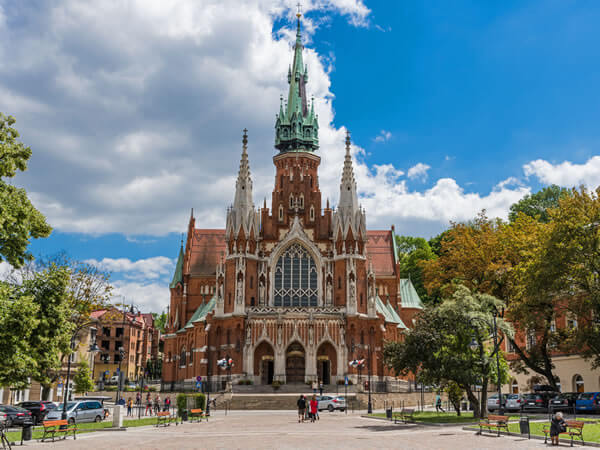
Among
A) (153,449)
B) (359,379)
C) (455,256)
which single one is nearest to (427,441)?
(153,449)

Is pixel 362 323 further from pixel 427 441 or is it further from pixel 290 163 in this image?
pixel 427 441

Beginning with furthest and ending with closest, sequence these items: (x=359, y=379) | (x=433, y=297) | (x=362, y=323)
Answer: (x=433, y=297) → (x=362, y=323) → (x=359, y=379)

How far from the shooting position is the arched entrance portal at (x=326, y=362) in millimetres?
57950

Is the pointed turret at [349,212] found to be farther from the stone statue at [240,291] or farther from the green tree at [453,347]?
the green tree at [453,347]

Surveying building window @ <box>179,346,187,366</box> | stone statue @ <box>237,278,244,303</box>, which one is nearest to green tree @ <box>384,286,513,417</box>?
stone statue @ <box>237,278,244,303</box>

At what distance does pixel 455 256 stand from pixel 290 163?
29359 mm

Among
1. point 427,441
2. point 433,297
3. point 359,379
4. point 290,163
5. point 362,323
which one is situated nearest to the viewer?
point 427,441

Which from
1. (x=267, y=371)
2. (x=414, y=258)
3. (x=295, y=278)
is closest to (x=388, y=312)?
(x=295, y=278)

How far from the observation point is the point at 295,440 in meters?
21.8

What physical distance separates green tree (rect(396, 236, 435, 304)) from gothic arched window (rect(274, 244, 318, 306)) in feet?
59.8

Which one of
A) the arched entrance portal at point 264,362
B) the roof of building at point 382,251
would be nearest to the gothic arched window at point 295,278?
the arched entrance portal at point 264,362

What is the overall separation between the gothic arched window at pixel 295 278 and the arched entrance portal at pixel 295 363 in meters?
4.92

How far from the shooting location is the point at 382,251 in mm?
78125

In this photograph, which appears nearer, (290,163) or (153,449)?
(153,449)
